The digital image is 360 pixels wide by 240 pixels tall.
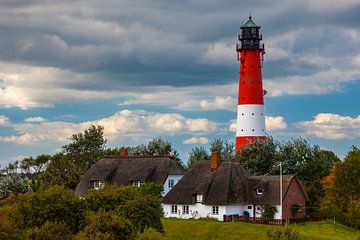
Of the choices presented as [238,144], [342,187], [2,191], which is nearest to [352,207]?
[342,187]

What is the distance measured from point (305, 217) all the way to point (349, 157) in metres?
7.16

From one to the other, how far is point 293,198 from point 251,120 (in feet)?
51.9

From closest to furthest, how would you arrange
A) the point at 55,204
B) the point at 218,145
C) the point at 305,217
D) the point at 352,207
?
1. the point at 55,204
2. the point at 352,207
3. the point at 305,217
4. the point at 218,145

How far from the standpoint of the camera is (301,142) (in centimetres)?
8344

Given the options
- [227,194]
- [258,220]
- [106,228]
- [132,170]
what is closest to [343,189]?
[258,220]

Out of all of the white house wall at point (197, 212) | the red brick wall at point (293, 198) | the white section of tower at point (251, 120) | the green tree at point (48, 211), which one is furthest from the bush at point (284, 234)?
the white section of tower at point (251, 120)

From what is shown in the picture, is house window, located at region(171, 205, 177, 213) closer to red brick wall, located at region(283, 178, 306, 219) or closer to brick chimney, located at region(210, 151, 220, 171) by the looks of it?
brick chimney, located at region(210, 151, 220, 171)

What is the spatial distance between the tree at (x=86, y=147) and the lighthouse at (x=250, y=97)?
1022 inches

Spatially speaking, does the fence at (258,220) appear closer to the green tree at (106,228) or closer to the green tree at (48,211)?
the green tree at (106,228)

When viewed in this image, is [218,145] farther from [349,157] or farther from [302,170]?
[349,157]

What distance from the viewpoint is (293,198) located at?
70625mm

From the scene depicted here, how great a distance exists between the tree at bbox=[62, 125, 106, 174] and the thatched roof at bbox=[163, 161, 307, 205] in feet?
107

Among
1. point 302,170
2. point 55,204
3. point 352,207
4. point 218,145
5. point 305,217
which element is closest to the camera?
point 55,204

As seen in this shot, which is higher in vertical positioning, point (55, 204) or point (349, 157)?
point (349, 157)
